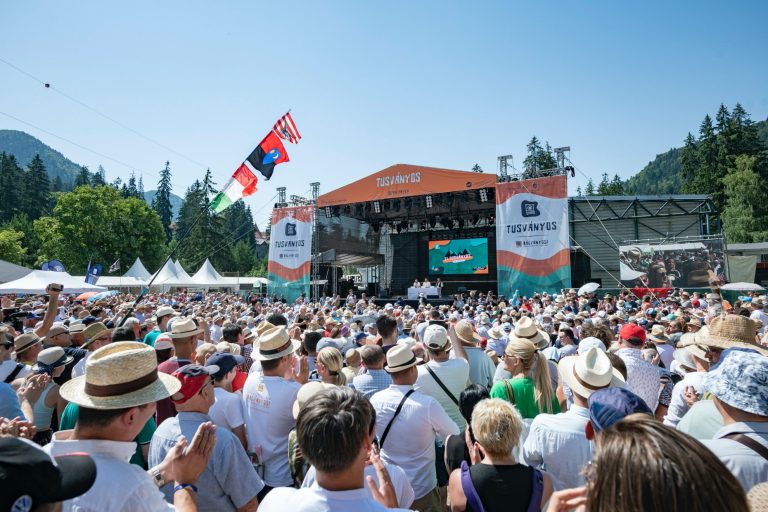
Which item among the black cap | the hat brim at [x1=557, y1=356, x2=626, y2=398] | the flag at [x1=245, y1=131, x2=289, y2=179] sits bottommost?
the hat brim at [x1=557, y1=356, x2=626, y2=398]

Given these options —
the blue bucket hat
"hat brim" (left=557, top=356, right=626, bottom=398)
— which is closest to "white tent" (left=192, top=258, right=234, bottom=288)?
"hat brim" (left=557, top=356, right=626, bottom=398)

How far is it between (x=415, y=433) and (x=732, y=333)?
260 cm

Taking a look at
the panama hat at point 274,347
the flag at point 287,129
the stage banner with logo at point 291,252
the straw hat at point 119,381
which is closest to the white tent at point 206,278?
the stage banner with logo at point 291,252

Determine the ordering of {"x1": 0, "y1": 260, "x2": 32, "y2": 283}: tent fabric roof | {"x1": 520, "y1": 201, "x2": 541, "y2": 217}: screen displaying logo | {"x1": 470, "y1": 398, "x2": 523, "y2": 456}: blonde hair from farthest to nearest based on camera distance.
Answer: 1. {"x1": 0, "y1": 260, "x2": 32, "y2": 283}: tent fabric roof
2. {"x1": 520, "y1": 201, "x2": 541, "y2": 217}: screen displaying logo
3. {"x1": 470, "y1": 398, "x2": 523, "y2": 456}: blonde hair

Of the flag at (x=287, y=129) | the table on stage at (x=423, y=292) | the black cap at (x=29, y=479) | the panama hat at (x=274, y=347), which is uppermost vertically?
the flag at (x=287, y=129)

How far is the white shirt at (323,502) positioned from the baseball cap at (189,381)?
994 mm

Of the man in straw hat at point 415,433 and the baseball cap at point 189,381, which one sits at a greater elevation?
the baseball cap at point 189,381

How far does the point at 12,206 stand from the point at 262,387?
3014 inches

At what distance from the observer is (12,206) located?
197ft

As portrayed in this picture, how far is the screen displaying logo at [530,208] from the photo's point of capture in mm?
16281

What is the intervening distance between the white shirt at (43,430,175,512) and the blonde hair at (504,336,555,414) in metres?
2.53

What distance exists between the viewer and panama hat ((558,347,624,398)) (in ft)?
7.95

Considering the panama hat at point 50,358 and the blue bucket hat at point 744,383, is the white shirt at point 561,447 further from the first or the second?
the panama hat at point 50,358

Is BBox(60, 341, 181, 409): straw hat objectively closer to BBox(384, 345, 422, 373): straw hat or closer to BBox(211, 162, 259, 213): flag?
BBox(384, 345, 422, 373): straw hat
